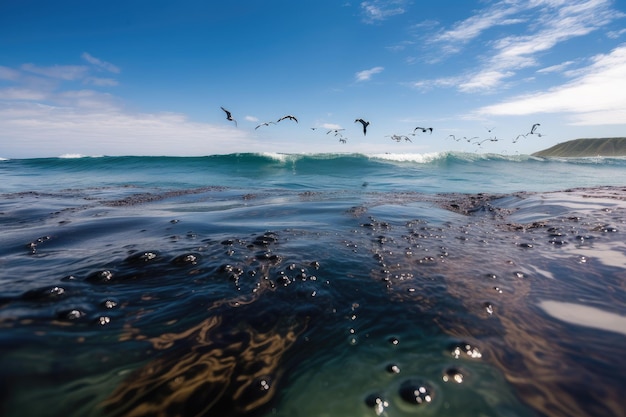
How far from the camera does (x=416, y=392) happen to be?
5.77 ft

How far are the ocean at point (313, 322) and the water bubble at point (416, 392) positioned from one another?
0.01 meters

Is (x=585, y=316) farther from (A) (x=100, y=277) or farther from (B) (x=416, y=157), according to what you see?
(B) (x=416, y=157)

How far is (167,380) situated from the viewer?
1.83 m

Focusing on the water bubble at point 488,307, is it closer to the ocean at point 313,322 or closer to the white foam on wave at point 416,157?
the ocean at point 313,322

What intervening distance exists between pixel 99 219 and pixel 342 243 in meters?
4.79

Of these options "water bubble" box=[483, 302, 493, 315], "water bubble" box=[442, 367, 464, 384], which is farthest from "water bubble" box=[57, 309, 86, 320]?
"water bubble" box=[483, 302, 493, 315]

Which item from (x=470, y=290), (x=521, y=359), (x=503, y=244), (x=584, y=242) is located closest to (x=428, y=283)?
(x=470, y=290)

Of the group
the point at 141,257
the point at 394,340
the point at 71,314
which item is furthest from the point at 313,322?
the point at 141,257

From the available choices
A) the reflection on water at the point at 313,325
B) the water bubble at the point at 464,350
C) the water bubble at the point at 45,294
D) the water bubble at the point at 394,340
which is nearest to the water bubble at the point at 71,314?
the reflection on water at the point at 313,325

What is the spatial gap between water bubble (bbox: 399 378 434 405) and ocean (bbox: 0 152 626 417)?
0.4 inches

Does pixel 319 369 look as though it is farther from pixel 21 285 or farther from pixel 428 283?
pixel 21 285

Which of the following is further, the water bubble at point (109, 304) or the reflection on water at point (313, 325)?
the water bubble at point (109, 304)

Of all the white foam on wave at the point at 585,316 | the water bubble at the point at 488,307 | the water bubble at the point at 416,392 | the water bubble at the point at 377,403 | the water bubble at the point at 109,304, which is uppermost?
the water bubble at the point at 109,304

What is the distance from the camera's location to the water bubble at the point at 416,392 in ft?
5.62
